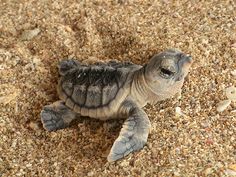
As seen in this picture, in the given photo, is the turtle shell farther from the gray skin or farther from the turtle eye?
the turtle eye

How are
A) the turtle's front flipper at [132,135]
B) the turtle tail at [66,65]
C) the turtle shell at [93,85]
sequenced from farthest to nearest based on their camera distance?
1. the turtle tail at [66,65]
2. the turtle shell at [93,85]
3. the turtle's front flipper at [132,135]

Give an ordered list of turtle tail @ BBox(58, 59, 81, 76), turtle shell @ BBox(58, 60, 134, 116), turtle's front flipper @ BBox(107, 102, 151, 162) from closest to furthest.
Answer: turtle's front flipper @ BBox(107, 102, 151, 162)
turtle shell @ BBox(58, 60, 134, 116)
turtle tail @ BBox(58, 59, 81, 76)

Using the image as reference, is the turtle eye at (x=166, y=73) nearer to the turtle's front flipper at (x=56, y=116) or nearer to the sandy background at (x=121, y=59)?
the sandy background at (x=121, y=59)

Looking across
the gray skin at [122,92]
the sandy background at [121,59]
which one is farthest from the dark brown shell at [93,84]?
the sandy background at [121,59]

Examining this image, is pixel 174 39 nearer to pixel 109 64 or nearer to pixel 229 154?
pixel 109 64

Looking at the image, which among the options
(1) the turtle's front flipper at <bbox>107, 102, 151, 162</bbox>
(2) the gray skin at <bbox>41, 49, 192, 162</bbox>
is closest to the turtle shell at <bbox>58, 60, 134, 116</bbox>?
(2) the gray skin at <bbox>41, 49, 192, 162</bbox>

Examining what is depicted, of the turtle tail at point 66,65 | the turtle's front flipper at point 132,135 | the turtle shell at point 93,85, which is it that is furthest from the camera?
the turtle tail at point 66,65

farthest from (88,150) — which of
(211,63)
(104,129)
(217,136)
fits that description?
(211,63)
